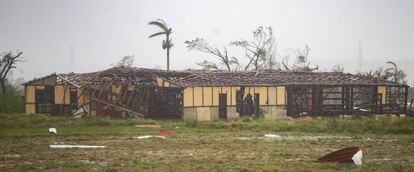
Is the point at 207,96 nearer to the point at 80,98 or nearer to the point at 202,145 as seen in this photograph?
the point at 80,98

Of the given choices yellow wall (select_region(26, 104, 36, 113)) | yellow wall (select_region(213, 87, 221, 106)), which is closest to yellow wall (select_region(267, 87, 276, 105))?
yellow wall (select_region(213, 87, 221, 106))

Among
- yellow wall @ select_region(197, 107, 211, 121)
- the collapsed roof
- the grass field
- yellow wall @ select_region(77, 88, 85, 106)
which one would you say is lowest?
the grass field

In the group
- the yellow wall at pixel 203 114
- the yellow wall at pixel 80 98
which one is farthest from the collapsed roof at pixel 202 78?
the yellow wall at pixel 203 114

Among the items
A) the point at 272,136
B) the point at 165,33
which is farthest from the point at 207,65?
the point at 272,136

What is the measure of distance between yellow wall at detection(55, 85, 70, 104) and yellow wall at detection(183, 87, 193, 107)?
9.22 metres

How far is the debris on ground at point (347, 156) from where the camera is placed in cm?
1645

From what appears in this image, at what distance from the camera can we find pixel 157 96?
41062mm

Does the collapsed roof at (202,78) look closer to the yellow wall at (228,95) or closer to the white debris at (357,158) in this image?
the yellow wall at (228,95)

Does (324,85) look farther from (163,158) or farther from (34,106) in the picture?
(163,158)

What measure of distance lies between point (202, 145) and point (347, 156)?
7088 millimetres

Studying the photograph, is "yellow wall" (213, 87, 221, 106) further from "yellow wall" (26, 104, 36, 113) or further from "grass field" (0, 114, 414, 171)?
"yellow wall" (26, 104, 36, 113)

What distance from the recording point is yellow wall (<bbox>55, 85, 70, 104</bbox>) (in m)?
41.4

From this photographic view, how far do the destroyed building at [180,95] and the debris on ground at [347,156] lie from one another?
2209 centimetres

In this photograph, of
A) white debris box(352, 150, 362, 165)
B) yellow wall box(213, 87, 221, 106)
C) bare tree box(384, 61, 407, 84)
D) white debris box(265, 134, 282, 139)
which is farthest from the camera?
bare tree box(384, 61, 407, 84)
